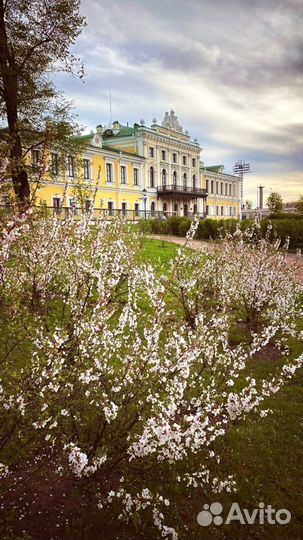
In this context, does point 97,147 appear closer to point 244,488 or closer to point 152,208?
point 152,208

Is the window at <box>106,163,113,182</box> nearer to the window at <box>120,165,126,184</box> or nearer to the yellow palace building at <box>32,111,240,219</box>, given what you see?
the yellow palace building at <box>32,111,240,219</box>

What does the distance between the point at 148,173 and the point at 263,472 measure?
4663 cm

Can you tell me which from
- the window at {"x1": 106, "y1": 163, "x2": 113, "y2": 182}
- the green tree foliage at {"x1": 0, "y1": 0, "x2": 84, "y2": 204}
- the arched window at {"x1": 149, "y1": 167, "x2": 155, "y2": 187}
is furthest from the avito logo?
the arched window at {"x1": 149, "y1": 167, "x2": 155, "y2": 187}

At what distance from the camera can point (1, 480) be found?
3541 millimetres

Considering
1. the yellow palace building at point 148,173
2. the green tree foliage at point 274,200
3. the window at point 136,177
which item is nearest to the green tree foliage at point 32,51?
the yellow palace building at point 148,173

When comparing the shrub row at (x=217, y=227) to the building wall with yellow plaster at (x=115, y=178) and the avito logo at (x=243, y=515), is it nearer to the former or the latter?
the building wall with yellow plaster at (x=115, y=178)

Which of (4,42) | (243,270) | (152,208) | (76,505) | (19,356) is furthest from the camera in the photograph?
(152,208)

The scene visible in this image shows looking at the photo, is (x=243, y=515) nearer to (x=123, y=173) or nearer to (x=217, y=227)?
(x=217, y=227)

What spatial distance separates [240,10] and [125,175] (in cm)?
3907

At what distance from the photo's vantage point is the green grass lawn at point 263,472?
10.5ft

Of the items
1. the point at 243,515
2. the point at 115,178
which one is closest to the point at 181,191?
the point at 115,178

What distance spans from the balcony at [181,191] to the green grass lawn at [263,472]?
152ft

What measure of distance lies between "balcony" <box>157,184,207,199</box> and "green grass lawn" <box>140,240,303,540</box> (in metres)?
46.3

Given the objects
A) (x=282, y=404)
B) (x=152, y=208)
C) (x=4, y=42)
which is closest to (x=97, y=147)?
(x=152, y=208)
